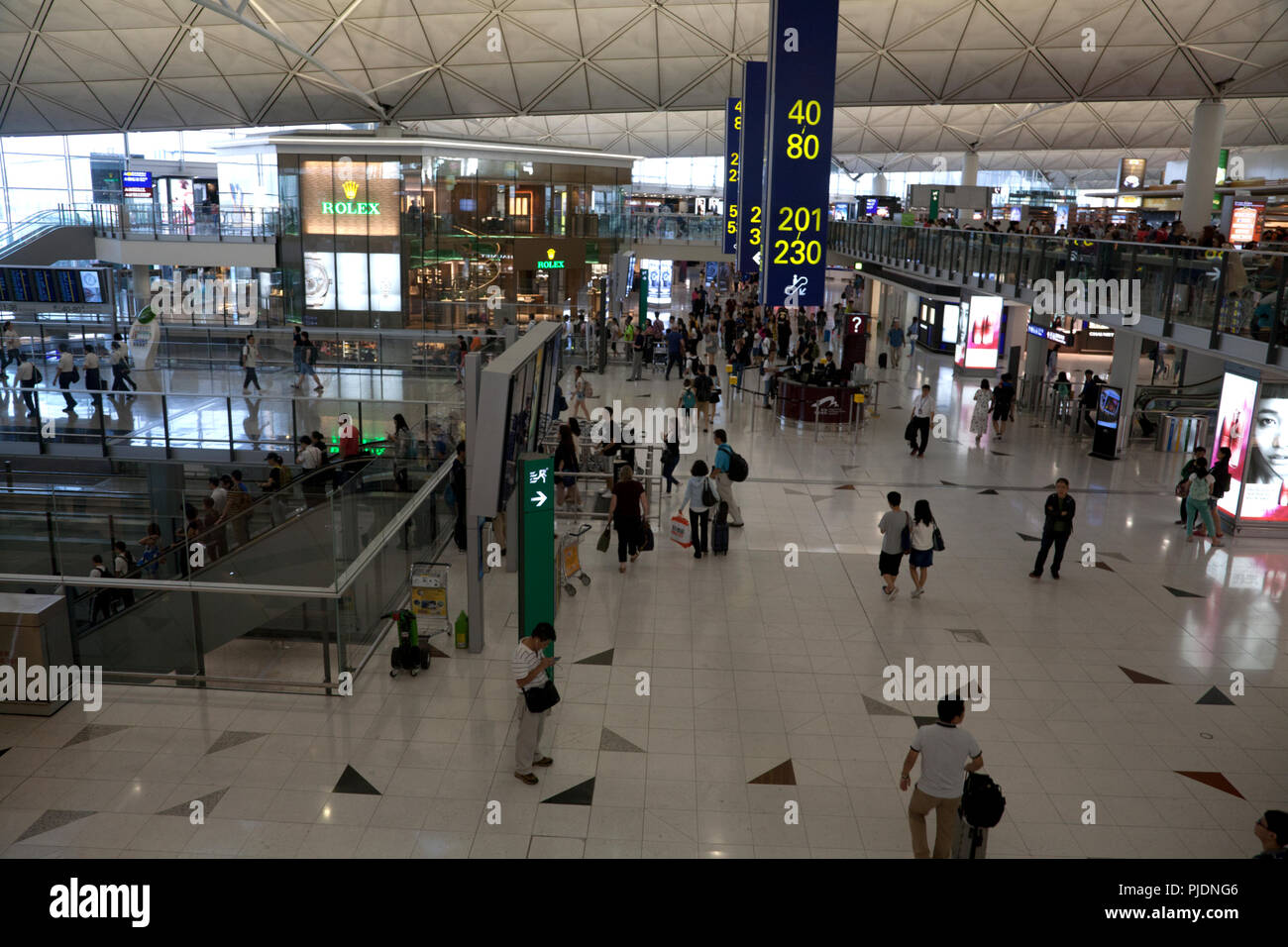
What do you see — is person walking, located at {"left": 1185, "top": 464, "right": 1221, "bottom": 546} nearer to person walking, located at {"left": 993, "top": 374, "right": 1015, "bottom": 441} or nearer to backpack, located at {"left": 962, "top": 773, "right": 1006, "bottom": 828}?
person walking, located at {"left": 993, "top": 374, "right": 1015, "bottom": 441}

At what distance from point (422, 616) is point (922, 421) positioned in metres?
12.6

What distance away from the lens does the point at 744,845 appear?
6.92 metres

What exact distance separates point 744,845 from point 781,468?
1249 centimetres

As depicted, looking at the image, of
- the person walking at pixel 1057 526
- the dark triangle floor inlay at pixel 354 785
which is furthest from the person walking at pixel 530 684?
the person walking at pixel 1057 526

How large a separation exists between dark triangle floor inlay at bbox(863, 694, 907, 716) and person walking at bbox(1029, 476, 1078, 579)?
468 centimetres

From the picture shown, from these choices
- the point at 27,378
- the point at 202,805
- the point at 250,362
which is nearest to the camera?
the point at 202,805

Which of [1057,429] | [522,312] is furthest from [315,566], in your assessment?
[522,312]

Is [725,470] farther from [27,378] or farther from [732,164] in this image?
[732,164]

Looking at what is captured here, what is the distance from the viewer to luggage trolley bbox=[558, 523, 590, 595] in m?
11.8

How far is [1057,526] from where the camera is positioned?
1255cm

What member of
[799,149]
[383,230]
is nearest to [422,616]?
[799,149]

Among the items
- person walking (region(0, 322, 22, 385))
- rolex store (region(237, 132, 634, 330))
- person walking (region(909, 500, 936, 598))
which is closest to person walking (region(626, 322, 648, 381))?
rolex store (region(237, 132, 634, 330))
